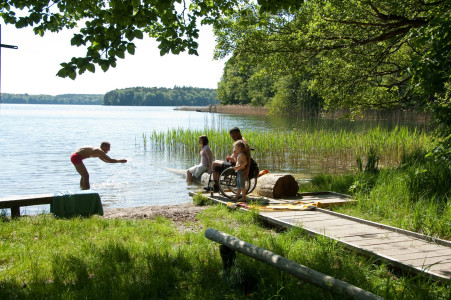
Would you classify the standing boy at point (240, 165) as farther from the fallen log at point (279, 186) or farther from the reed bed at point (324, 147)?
the reed bed at point (324, 147)

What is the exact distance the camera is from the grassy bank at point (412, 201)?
579 centimetres

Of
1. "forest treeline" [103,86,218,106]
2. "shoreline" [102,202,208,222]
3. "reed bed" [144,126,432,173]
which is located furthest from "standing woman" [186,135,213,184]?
"forest treeline" [103,86,218,106]

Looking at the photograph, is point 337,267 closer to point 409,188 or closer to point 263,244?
point 263,244

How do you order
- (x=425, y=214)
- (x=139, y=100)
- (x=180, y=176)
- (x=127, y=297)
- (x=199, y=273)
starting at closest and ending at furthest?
(x=127, y=297) → (x=199, y=273) → (x=425, y=214) → (x=180, y=176) → (x=139, y=100)

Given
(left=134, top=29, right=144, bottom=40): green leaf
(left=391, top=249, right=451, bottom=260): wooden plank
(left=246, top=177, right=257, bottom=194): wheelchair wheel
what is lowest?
(left=246, top=177, right=257, bottom=194): wheelchair wheel

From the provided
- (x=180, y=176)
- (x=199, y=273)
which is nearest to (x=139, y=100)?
(x=180, y=176)

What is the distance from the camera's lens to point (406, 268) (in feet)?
14.1

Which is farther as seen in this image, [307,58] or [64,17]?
[307,58]

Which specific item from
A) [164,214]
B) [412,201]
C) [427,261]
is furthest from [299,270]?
[164,214]

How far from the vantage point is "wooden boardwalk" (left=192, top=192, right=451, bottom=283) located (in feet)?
14.3

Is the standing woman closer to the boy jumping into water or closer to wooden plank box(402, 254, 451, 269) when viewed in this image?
the boy jumping into water

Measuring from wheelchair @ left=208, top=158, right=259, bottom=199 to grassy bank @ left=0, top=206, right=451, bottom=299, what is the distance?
2.85 m

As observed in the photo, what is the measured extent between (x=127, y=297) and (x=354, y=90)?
37.9ft

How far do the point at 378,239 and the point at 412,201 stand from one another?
178 cm
